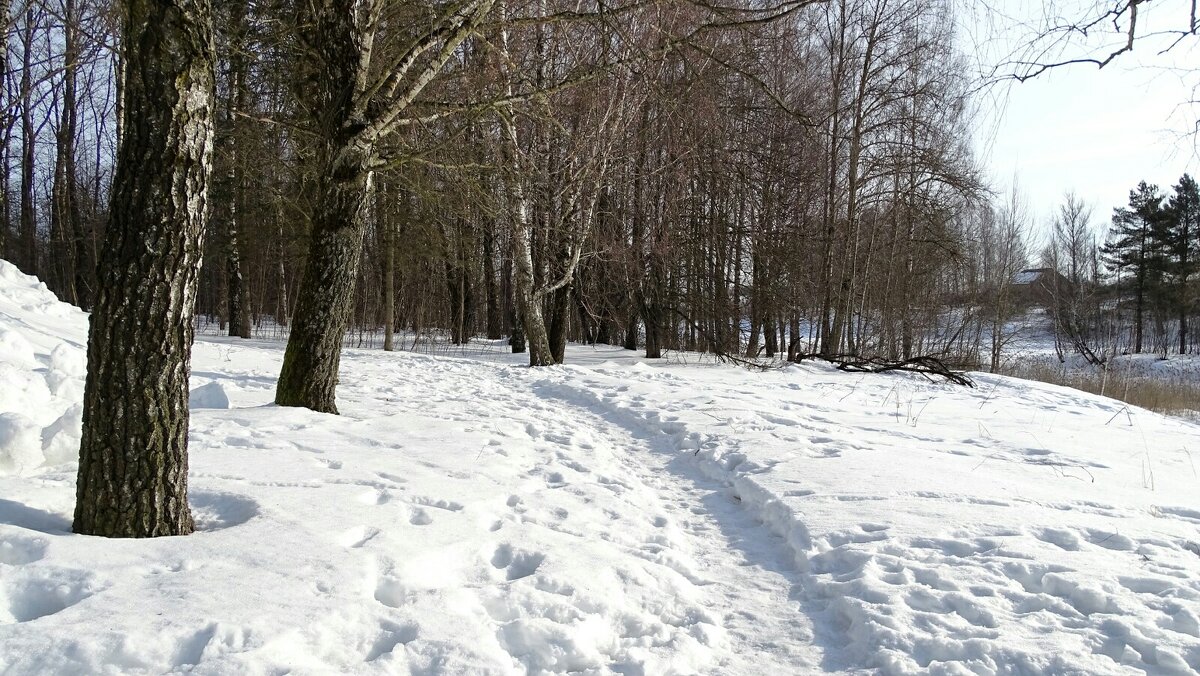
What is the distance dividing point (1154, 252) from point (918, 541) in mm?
51157

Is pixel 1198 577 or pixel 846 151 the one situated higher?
pixel 846 151

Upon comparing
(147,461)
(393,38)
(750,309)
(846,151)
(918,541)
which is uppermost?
(846,151)

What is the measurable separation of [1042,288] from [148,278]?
4937 centimetres

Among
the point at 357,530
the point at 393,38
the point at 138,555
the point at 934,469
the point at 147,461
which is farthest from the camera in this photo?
the point at 393,38

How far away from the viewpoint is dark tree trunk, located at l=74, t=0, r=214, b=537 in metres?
2.65

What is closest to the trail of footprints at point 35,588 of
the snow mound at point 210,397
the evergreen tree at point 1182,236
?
the snow mound at point 210,397

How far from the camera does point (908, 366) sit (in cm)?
1284

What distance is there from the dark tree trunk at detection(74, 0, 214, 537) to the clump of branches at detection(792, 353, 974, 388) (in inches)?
437

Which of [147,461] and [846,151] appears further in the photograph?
[846,151]

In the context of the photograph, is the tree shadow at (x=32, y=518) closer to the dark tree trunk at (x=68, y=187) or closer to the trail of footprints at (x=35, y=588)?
the trail of footprints at (x=35, y=588)

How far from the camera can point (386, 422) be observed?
591cm

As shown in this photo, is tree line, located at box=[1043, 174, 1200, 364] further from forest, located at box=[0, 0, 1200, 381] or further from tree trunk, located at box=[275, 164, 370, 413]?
tree trunk, located at box=[275, 164, 370, 413]

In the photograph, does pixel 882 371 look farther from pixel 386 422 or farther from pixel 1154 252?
pixel 1154 252

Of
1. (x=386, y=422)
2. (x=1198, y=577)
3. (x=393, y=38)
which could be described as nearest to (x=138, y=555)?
(x=386, y=422)
